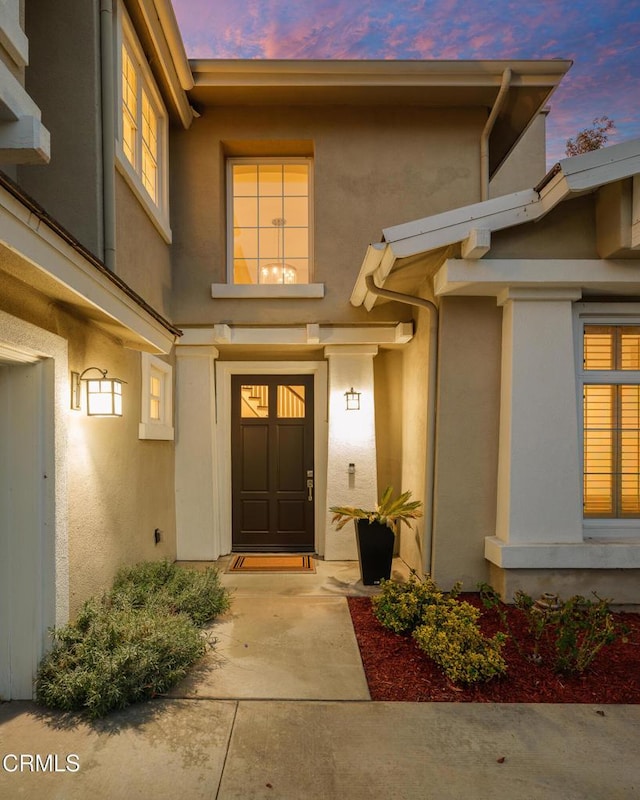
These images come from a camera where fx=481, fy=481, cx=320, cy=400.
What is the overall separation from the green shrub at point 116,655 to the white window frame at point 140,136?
385cm

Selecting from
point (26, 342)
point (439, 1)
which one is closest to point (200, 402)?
point (26, 342)

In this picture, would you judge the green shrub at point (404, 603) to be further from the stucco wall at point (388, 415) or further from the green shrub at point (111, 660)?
the stucco wall at point (388, 415)

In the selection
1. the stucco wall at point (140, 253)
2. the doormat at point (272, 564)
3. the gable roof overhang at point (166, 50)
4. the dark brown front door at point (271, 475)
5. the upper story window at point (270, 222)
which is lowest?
the doormat at point (272, 564)

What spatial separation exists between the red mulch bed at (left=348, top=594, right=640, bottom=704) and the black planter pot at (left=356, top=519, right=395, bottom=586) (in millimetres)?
1289

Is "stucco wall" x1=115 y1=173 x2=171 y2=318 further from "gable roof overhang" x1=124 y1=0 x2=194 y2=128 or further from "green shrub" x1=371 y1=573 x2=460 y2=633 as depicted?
"green shrub" x1=371 y1=573 x2=460 y2=633

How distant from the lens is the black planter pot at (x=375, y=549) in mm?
5520

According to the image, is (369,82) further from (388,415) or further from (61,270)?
(61,270)

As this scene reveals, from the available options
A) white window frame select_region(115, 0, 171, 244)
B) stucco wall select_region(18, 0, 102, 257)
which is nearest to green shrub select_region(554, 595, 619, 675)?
stucco wall select_region(18, 0, 102, 257)

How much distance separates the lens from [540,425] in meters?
4.82

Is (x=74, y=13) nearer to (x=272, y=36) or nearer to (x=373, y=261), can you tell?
(x=373, y=261)

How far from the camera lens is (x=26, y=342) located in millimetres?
3004

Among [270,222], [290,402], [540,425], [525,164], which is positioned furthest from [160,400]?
[525,164]

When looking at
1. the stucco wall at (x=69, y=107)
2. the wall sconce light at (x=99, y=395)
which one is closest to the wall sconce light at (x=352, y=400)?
the wall sconce light at (x=99, y=395)

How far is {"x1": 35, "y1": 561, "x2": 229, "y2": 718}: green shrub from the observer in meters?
3.06
